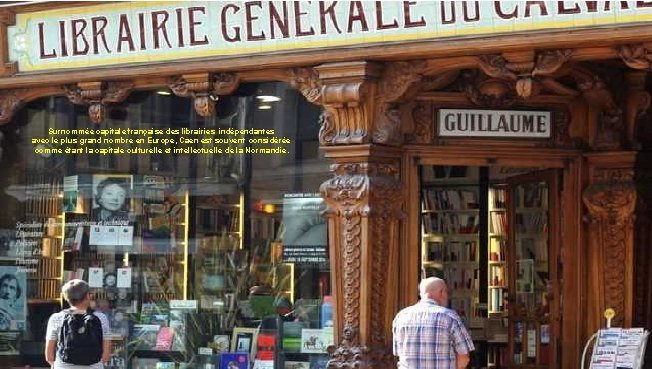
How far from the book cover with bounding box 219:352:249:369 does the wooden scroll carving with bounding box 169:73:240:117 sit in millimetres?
2177

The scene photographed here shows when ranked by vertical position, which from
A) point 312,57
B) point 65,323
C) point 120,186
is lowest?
point 65,323

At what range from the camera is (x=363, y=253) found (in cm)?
1055

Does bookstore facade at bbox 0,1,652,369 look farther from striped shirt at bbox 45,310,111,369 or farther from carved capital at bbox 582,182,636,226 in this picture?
striped shirt at bbox 45,310,111,369

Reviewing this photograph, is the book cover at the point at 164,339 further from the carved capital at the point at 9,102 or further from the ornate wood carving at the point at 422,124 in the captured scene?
the ornate wood carving at the point at 422,124

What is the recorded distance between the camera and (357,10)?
10336 mm

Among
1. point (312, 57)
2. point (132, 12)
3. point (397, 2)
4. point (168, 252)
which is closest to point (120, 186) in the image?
point (168, 252)

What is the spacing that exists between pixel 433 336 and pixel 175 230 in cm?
439

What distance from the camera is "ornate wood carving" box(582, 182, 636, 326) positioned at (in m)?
10.8

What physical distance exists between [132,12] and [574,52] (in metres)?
3.97

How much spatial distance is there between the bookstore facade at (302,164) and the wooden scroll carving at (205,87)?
26mm

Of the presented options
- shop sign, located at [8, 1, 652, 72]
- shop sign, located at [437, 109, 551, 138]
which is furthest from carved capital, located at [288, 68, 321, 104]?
shop sign, located at [437, 109, 551, 138]

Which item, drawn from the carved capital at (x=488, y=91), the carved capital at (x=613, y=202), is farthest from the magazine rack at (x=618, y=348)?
the carved capital at (x=488, y=91)

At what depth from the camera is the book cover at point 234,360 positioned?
11.7 meters

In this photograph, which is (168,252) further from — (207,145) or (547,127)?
(547,127)
